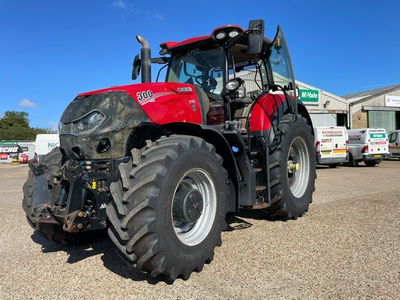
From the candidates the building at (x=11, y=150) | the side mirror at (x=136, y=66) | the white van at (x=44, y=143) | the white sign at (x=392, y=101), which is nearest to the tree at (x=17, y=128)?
the building at (x=11, y=150)

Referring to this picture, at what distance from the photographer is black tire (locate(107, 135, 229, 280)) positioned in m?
3.29

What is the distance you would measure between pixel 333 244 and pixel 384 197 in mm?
4122

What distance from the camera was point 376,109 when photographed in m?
33.5

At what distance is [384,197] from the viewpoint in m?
8.13

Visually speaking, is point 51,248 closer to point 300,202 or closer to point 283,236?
point 283,236

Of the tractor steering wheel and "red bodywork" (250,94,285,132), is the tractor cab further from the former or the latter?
"red bodywork" (250,94,285,132)

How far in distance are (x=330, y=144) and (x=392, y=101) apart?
2025 cm

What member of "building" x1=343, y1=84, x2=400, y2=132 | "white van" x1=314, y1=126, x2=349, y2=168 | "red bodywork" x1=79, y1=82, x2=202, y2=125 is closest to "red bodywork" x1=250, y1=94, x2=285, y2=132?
"red bodywork" x1=79, y1=82, x2=202, y2=125

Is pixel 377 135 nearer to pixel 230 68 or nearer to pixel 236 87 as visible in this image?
pixel 230 68

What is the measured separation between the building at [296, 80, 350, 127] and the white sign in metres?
4.30

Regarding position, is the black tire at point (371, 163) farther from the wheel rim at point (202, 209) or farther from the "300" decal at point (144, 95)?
the "300" decal at point (144, 95)

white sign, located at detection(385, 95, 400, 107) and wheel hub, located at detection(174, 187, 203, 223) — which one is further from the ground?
white sign, located at detection(385, 95, 400, 107)

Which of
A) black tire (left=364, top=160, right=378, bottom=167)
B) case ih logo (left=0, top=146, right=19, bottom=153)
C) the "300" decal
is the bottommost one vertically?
black tire (left=364, top=160, right=378, bottom=167)

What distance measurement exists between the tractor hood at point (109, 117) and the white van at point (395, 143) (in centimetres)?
2228
